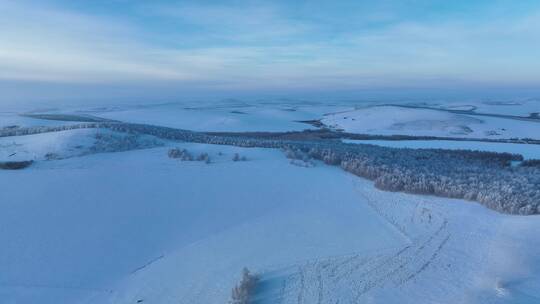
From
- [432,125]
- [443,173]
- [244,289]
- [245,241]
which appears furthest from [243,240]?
[432,125]

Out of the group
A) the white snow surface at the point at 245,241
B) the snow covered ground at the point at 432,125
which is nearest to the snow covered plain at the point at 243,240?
the white snow surface at the point at 245,241

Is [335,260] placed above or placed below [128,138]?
below

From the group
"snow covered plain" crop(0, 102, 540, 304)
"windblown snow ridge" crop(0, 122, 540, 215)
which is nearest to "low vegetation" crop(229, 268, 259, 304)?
"snow covered plain" crop(0, 102, 540, 304)

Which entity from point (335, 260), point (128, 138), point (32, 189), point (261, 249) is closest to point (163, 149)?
point (128, 138)

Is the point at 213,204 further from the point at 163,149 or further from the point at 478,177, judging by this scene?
the point at 478,177

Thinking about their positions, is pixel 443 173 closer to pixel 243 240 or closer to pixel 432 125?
pixel 243 240

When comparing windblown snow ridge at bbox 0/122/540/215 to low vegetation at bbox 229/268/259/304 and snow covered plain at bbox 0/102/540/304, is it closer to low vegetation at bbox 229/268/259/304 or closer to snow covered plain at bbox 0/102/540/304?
snow covered plain at bbox 0/102/540/304

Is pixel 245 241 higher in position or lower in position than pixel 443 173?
lower

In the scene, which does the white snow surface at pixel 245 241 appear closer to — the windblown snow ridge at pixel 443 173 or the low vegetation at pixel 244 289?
the low vegetation at pixel 244 289
